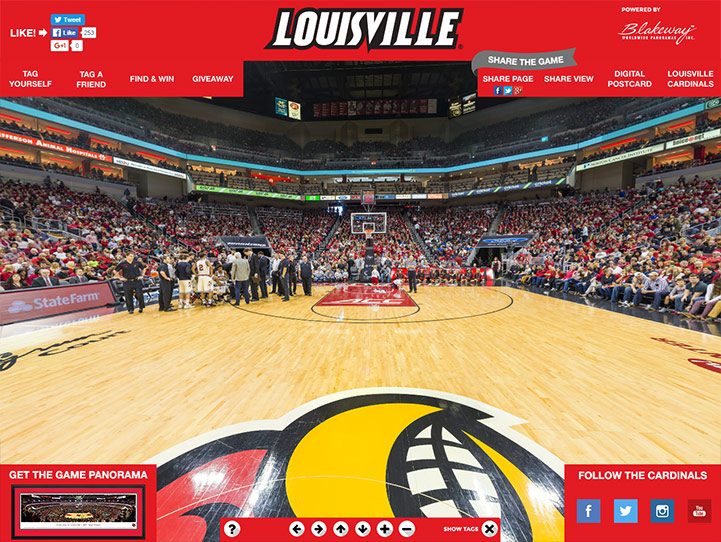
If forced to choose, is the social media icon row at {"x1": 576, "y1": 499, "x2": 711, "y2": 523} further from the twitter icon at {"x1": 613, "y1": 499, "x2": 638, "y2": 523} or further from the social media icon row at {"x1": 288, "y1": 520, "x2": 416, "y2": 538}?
the social media icon row at {"x1": 288, "y1": 520, "x2": 416, "y2": 538}

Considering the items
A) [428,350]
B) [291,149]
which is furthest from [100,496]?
[291,149]

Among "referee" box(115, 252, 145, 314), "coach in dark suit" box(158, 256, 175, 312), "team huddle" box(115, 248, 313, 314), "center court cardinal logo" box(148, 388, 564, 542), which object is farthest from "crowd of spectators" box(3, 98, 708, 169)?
"center court cardinal logo" box(148, 388, 564, 542)

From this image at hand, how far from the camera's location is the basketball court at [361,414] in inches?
70.2

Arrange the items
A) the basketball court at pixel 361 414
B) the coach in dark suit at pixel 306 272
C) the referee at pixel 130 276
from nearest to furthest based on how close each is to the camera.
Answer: the basketball court at pixel 361 414 → the referee at pixel 130 276 → the coach in dark suit at pixel 306 272

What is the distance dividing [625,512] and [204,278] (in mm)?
9644

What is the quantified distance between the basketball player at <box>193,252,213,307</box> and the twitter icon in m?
9.45

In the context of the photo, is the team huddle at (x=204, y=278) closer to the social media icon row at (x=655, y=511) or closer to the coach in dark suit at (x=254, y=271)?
the coach in dark suit at (x=254, y=271)

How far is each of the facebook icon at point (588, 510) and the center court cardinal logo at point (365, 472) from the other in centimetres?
35

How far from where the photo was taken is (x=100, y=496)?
4.18 feet

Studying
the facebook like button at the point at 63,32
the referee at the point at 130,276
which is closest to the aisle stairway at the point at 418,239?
the referee at the point at 130,276

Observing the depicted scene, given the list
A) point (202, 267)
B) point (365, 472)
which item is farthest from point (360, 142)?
point (365, 472)

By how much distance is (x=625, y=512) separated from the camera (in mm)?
1278

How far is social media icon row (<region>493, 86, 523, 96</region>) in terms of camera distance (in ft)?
8.12

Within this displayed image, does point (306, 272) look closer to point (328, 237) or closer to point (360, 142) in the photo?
point (328, 237)
